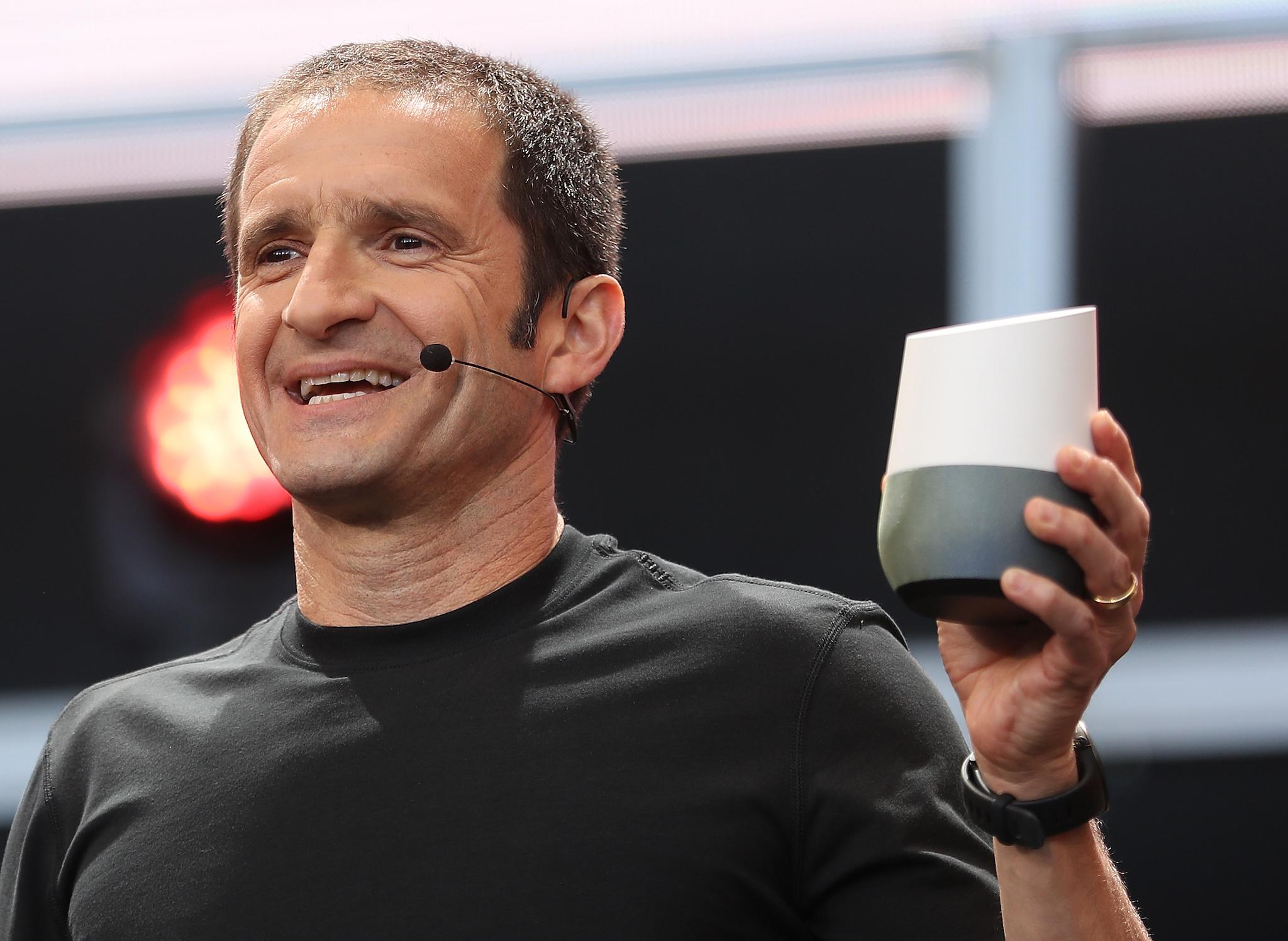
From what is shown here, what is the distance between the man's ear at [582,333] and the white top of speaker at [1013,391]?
1.83 feet

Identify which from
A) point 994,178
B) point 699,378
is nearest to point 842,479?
point 699,378

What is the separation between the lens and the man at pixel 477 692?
1097 mm

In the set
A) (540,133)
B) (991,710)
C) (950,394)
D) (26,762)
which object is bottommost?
(26,762)

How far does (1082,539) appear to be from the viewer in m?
0.84

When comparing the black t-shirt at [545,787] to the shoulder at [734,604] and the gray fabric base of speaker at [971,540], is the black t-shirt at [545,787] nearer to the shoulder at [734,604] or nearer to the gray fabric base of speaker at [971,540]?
the shoulder at [734,604]

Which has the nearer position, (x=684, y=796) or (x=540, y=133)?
(x=684, y=796)

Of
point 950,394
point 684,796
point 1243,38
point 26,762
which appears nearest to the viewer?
point 950,394

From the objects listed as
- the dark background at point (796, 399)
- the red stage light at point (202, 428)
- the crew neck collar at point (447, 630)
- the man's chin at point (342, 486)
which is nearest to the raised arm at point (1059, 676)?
the crew neck collar at point (447, 630)

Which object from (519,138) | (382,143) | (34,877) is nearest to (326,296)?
(382,143)

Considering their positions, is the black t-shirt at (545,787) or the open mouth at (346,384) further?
the open mouth at (346,384)

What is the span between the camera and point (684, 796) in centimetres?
113

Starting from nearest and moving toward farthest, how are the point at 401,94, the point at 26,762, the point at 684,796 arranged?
A: the point at 684,796
the point at 401,94
the point at 26,762

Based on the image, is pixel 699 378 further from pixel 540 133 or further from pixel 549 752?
pixel 549 752

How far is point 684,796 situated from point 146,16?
172 centimetres
